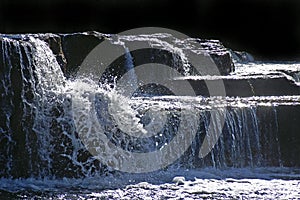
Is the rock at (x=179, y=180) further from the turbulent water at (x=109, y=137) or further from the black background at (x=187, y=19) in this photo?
the black background at (x=187, y=19)

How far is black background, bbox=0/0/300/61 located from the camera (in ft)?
60.4

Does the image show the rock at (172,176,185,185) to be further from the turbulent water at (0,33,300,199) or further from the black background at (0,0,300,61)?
the black background at (0,0,300,61)

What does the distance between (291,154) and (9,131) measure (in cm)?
325

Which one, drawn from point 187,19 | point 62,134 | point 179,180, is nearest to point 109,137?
point 62,134

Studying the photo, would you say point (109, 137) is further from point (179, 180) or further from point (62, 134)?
point (179, 180)

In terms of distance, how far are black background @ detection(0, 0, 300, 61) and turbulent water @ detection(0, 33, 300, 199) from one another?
953 cm

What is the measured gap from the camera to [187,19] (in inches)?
869

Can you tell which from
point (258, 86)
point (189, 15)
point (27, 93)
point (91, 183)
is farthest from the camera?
point (189, 15)

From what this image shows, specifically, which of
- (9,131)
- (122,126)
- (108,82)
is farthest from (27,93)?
(108,82)

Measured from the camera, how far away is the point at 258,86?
10.2m

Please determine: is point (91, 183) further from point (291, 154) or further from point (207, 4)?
point (207, 4)

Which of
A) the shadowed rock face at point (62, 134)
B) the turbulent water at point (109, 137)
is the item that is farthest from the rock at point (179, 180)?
the shadowed rock face at point (62, 134)

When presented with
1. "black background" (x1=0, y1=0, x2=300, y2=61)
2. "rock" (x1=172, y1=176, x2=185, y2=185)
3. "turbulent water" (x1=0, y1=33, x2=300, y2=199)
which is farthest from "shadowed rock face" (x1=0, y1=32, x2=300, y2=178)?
"black background" (x1=0, y1=0, x2=300, y2=61)

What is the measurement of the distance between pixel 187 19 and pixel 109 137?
1458 centimetres
